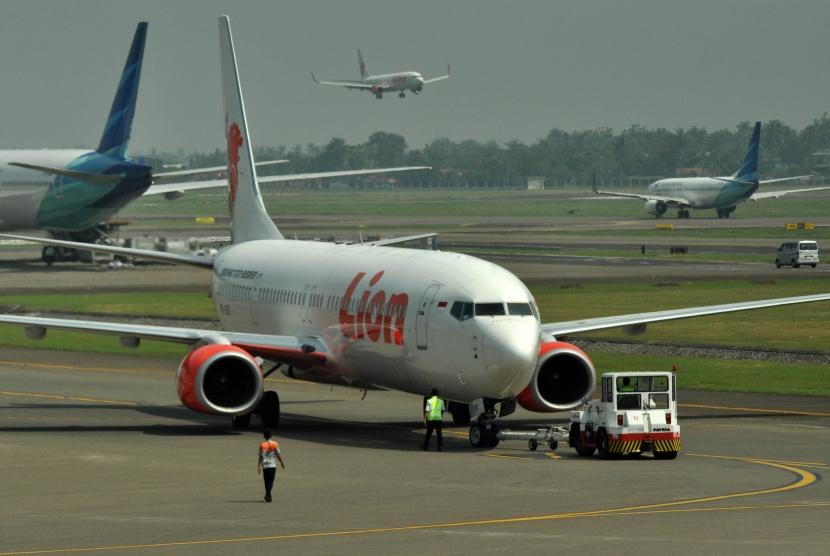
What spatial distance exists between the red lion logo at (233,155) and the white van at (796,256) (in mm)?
61662

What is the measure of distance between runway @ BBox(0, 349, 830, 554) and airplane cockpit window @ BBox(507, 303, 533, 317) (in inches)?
137

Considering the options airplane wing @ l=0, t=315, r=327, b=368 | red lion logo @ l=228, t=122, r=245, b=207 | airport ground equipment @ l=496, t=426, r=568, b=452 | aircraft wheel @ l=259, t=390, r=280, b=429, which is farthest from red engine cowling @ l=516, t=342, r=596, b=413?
red lion logo @ l=228, t=122, r=245, b=207

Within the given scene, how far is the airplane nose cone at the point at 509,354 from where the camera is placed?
127 feet

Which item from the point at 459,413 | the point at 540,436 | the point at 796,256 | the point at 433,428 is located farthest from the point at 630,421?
the point at 796,256

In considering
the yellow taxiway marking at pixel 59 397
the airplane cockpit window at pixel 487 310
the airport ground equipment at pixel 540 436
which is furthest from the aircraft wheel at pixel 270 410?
the yellow taxiway marking at pixel 59 397

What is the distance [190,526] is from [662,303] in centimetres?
5584

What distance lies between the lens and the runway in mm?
27266

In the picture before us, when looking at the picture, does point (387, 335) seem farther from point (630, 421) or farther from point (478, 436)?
point (630, 421)

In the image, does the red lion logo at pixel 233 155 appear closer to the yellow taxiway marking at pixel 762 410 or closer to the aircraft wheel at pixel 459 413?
the aircraft wheel at pixel 459 413

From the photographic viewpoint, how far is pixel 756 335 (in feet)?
230

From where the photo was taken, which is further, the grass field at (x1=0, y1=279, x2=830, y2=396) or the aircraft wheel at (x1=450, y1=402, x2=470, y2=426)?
the grass field at (x1=0, y1=279, x2=830, y2=396)

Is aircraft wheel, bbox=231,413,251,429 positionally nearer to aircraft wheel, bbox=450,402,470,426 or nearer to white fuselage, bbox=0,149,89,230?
aircraft wheel, bbox=450,402,470,426

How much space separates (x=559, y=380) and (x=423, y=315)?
17.2ft

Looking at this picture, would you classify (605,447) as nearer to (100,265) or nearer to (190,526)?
(190,526)
